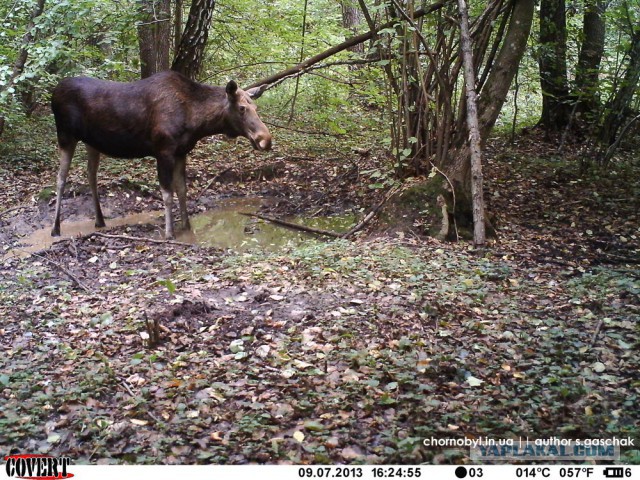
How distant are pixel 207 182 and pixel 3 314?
572 centimetres

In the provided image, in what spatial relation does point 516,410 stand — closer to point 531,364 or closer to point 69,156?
point 531,364

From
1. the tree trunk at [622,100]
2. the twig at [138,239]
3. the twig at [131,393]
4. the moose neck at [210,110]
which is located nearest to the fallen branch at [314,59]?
the moose neck at [210,110]

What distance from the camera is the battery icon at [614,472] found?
327 cm

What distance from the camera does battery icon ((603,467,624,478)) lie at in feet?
10.7

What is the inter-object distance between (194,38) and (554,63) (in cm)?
698

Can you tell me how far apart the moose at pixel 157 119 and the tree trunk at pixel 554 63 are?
5929 mm

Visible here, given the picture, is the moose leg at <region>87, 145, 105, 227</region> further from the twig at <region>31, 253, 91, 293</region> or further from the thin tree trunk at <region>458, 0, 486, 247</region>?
the thin tree trunk at <region>458, 0, 486, 247</region>

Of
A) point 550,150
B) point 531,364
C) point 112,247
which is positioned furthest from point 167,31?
point 531,364

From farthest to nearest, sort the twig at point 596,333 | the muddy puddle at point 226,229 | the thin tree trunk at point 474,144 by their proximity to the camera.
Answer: the muddy puddle at point 226,229 < the thin tree trunk at point 474,144 < the twig at point 596,333

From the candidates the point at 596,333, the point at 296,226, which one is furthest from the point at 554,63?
the point at 596,333

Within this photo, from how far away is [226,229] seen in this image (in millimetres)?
9320

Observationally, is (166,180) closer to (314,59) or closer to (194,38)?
(314,59)

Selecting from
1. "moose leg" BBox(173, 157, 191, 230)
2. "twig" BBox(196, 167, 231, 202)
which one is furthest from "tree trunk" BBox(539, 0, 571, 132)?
"moose leg" BBox(173, 157, 191, 230)

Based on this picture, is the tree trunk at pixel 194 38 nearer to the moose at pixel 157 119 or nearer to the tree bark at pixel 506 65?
the moose at pixel 157 119
